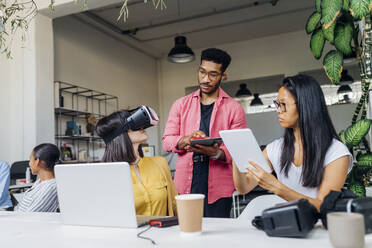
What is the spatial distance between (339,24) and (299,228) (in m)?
1.94

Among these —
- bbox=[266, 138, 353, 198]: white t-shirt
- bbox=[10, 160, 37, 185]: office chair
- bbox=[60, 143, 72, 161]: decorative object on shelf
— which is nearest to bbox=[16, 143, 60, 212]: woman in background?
bbox=[266, 138, 353, 198]: white t-shirt

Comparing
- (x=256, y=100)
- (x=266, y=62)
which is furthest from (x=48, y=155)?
(x=256, y=100)

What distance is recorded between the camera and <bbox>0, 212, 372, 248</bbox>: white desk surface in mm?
935

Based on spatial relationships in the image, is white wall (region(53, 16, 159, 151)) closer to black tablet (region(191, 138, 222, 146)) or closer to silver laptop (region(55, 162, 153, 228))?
black tablet (region(191, 138, 222, 146))

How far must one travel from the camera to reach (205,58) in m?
2.18

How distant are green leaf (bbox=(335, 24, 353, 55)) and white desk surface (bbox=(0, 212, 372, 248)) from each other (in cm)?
168

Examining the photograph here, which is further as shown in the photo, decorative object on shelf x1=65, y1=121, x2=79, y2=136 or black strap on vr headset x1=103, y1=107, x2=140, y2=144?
decorative object on shelf x1=65, y1=121, x2=79, y2=136

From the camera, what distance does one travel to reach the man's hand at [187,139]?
1.95m

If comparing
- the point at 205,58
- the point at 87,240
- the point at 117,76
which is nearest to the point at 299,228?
the point at 87,240

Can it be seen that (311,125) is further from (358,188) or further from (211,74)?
(358,188)

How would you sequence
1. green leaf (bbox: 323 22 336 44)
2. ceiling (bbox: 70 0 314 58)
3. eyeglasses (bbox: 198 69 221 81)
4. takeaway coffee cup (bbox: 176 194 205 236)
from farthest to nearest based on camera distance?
ceiling (bbox: 70 0 314 58) → green leaf (bbox: 323 22 336 44) → eyeglasses (bbox: 198 69 221 81) → takeaway coffee cup (bbox: 176 194 205 236)

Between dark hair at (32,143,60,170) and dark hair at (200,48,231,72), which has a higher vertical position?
dark hair at (200,48,231,72)

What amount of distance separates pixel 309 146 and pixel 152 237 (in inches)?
31.3

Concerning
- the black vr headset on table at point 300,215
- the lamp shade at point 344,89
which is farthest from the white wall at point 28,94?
the lamp shade at point 344,89
